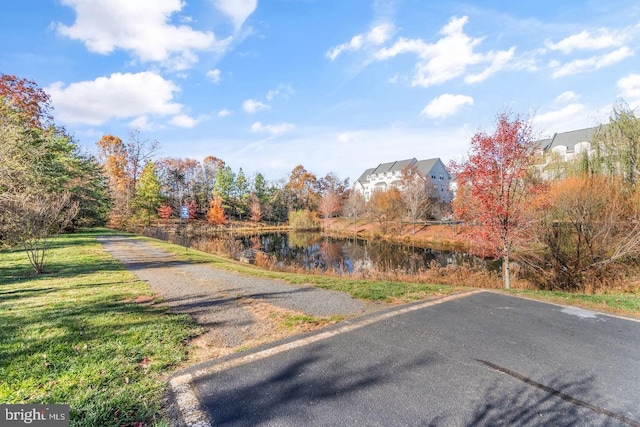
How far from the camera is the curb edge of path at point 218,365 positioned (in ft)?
7.23

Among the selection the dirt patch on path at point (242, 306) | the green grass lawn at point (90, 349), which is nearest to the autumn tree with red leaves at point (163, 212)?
the dirt patch on path at point (242, 306)

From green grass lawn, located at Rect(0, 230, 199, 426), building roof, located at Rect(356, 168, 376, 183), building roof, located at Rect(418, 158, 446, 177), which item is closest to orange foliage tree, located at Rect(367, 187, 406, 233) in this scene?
building roof, located at Rect(418, 158, 446, 177)

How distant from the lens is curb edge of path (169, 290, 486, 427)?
2203 millimetres

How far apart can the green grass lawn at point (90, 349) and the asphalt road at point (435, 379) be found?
51 cm

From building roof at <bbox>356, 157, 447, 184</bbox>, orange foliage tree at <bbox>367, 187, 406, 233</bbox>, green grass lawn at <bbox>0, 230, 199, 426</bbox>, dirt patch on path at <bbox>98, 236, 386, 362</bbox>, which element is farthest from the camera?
building roof at <bbox>356, 157, 447, 184</bbox>

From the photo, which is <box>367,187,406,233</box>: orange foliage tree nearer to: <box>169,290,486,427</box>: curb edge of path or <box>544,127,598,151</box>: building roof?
<box>544,127,598,151</box>: building roof

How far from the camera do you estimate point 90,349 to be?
330cm

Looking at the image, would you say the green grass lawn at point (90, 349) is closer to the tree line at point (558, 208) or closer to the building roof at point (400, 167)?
the tree line at point (558, 208)

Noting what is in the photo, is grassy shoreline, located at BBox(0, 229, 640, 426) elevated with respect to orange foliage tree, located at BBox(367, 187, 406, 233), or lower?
lower

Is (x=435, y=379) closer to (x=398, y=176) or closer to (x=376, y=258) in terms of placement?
(x=376, y=258)

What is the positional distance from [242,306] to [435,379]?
3.45m

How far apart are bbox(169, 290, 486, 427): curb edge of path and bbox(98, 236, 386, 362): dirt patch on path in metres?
0.24

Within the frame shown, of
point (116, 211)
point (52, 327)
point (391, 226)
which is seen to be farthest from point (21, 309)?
point (116, 211)

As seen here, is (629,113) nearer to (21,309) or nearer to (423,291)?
(423,291)
